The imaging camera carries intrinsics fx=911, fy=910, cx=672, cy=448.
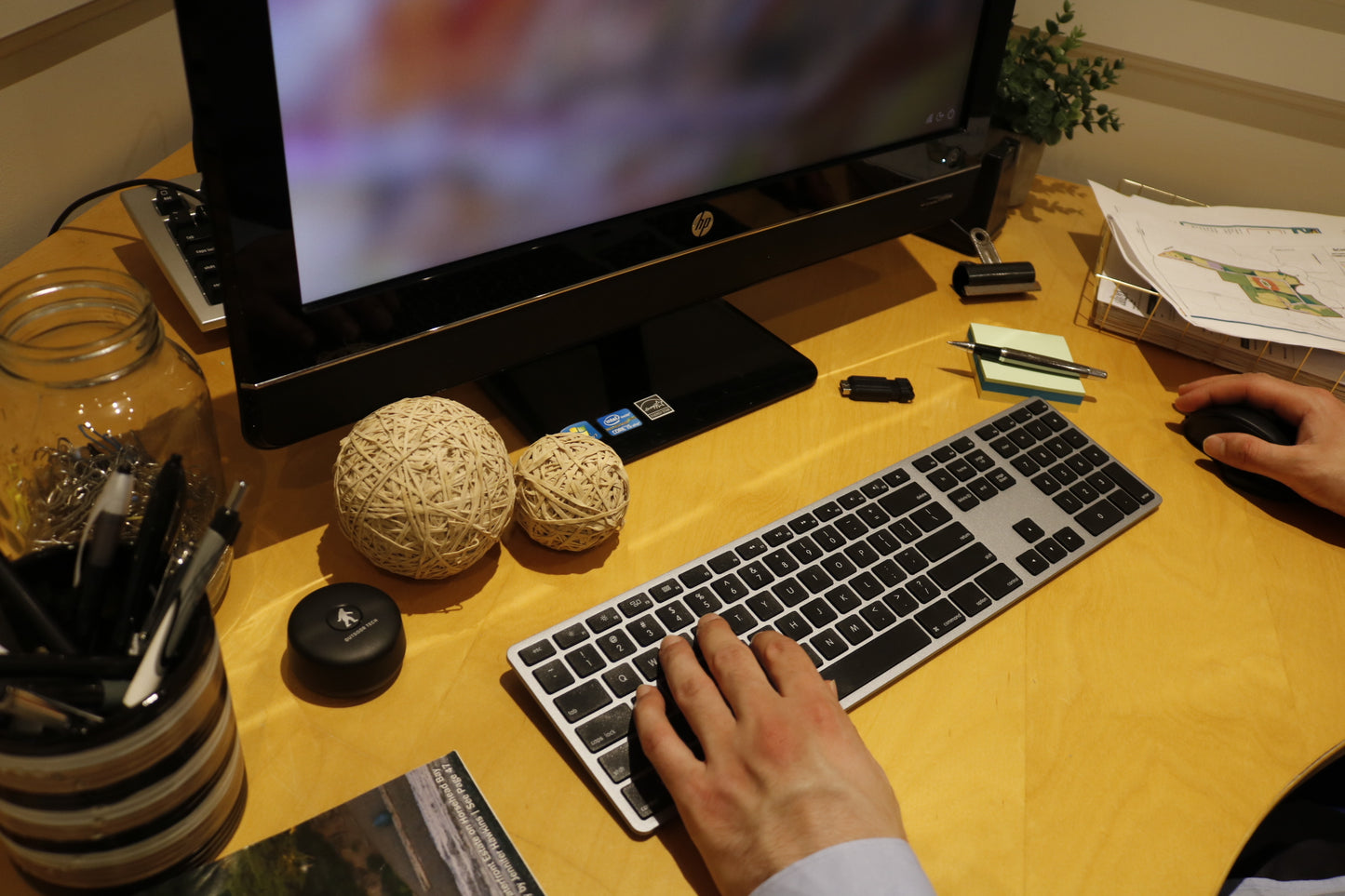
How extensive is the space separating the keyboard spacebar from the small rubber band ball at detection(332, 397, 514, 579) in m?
0.23

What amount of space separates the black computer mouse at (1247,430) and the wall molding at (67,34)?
1.05 m

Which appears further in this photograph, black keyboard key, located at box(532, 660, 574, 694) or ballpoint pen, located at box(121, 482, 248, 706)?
black keyboard key, located at box(532, 660, 574, 694)

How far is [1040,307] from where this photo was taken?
0.95m

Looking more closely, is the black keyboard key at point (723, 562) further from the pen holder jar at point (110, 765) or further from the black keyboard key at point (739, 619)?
the pen holder jar at point (110, 765)

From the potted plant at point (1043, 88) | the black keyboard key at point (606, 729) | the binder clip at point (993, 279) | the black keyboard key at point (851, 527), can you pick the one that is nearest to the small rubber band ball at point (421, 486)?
the black keyboard key at point (606, 729)

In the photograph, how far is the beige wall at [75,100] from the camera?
79 centimetres

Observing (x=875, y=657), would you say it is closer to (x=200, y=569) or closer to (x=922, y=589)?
(x=922, y=589)

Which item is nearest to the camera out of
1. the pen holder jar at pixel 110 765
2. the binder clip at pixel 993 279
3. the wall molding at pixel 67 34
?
the pen holder jar at pixel 110 765

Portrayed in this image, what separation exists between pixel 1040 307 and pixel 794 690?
0.61m

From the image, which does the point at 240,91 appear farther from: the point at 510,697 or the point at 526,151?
the point at 510,697

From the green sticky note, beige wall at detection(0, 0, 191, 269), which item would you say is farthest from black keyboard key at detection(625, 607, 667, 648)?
beige wall at detection(0, 0, 191, 269)

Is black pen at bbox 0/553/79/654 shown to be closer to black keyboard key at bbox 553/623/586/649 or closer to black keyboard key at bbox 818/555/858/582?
black keyboard key at bbox 553/623/586/649

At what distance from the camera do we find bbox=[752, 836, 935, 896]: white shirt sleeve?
0.44m

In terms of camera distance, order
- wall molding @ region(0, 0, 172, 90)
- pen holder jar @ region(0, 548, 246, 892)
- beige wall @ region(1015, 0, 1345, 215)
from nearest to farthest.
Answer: pen holder jar @ region(0, 548, 246, 892) < wall molding @ region(0, 0, 172, 90) < beige wall @ region(1015, 0, 1345, 215)
